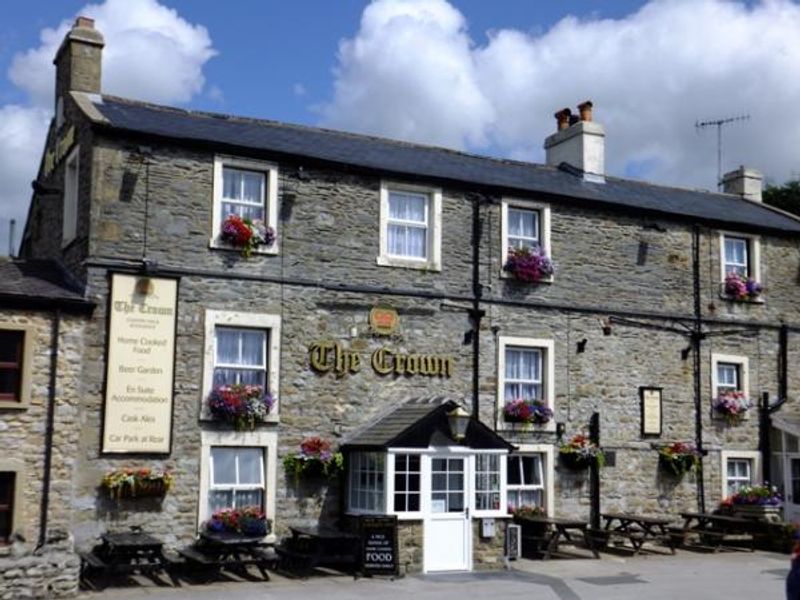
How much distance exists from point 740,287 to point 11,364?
16.0 metres

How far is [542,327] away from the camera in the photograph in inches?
843

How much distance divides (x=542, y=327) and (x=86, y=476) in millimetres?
9548

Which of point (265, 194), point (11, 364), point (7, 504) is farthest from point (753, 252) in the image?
point (7, 504)

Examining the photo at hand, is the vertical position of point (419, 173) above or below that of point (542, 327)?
above

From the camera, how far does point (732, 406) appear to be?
23.2 metres

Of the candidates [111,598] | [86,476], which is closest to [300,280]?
[86,476]

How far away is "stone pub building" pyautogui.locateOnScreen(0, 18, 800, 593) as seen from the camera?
17.0 metres

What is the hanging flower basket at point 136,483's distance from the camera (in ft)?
54.6

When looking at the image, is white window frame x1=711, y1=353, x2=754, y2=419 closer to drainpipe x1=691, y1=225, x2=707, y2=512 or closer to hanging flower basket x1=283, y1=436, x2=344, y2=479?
drainpipe x1=691, y1=225, x2=707, y2=512

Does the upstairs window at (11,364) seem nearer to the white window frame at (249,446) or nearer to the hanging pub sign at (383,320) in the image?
the white window frame at (249,446)

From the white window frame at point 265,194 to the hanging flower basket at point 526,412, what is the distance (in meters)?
5.67

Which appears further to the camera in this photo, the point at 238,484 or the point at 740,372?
the point at 740,372

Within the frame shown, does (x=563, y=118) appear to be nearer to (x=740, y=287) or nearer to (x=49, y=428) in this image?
(x=740, y=287)

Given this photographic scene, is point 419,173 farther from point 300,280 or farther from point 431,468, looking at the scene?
point 431,468
